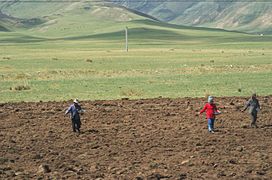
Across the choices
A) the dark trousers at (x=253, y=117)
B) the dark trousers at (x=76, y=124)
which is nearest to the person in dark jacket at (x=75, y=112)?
the dark trousers at (x=76, y=124)

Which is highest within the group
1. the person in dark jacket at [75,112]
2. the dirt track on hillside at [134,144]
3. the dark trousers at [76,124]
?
the person in dark jacket at [75,112]

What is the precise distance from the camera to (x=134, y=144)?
769 inches

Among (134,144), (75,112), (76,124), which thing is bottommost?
(134,144)

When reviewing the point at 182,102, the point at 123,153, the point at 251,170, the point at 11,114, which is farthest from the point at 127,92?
the point at 251,170

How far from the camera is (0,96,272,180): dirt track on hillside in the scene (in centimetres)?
1597

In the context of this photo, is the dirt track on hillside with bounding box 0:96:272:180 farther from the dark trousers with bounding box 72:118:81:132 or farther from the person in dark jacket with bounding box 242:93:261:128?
the person in dark jacket with bounding box 242:93:261:128

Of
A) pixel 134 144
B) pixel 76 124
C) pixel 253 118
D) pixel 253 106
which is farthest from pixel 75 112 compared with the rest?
pixel 253 118

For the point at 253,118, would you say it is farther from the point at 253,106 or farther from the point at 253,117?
the point at 253,106

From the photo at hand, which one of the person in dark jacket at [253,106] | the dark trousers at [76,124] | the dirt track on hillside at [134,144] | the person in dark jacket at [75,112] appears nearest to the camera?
the dirt track on hillside at [134,144]

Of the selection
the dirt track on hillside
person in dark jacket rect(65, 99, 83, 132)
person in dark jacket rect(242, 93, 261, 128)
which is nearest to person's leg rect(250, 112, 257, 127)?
person in dark jacket rect(242, 93, 261, 128)

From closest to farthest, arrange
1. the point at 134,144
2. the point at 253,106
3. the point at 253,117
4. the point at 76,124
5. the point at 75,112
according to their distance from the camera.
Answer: the point at 134,144 < the point at 75,112 < the point at 76,124 < the point at 253,106 < the point at 253,117

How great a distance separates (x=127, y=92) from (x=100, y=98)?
2499 millimetres

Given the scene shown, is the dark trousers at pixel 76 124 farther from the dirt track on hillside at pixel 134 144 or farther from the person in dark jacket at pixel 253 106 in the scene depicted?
the person in dark jacket at pixel 253 106

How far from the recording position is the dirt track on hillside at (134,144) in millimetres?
15969
